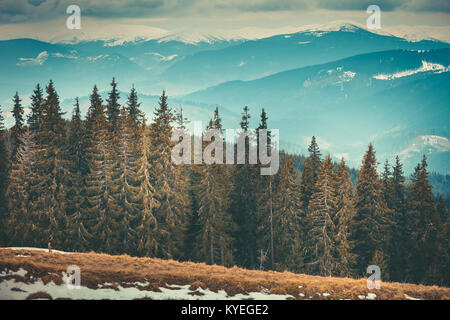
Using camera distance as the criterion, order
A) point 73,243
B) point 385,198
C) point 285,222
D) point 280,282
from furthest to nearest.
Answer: point 385,198
point 285,222
point 73,243
point 280,282

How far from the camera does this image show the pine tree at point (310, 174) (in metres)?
43.4

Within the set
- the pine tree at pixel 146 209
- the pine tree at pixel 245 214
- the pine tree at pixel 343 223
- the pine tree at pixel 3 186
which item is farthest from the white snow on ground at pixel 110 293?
the pine tree at pixel 3 186

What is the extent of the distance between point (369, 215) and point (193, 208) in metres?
17.8

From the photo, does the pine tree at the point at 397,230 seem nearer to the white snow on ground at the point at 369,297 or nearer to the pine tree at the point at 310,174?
the pine tree at the point at 310,174

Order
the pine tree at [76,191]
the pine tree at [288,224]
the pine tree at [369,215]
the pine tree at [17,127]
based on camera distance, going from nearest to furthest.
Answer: the pine tree at [76,191] < the pine tree at [288,224] < the pine tree at [369,215] < the pine tree at [17,127]

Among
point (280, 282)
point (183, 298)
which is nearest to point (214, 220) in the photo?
point (280, 282)

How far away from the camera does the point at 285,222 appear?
3975 centimetres

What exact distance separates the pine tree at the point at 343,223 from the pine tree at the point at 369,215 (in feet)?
6.18

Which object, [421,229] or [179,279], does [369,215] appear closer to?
[421,229]

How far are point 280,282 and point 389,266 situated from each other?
22.7 meters

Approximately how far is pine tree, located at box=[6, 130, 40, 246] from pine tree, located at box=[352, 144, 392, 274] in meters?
31.2

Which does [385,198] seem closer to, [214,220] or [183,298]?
[214,220]
